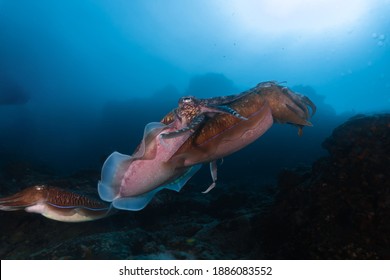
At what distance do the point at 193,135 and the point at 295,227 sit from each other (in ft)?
8.21

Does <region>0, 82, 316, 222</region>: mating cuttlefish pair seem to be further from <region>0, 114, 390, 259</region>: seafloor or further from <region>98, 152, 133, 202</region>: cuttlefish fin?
<region>0, 114, 390, 259</region>: seafloor

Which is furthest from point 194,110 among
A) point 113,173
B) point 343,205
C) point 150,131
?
point 343,205

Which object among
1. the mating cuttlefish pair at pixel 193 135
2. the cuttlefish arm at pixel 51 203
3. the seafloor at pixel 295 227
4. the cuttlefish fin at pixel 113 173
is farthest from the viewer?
the cuttlefish arm at pixel 51 203

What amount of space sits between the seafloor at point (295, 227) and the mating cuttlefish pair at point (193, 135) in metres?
1.34

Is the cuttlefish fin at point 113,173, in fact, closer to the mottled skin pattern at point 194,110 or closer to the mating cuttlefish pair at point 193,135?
the mating cuttlefish pair at point 193,135

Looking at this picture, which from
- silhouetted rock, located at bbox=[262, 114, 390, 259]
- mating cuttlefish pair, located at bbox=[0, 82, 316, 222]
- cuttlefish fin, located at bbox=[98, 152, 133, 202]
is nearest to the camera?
mating cuttlefish pair, located at bbox=[0, 82, 316, 222]

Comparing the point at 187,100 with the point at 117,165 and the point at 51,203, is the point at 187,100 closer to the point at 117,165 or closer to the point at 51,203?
the point at 117,165

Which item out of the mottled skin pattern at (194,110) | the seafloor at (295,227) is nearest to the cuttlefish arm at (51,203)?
the seafloor at (295,227)

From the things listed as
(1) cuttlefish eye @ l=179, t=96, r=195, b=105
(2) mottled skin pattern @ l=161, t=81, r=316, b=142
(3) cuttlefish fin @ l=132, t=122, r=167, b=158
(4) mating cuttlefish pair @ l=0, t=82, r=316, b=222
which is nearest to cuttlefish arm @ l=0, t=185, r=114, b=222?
(4) mating cuttlefish pair @ l=0, t=82, r=316, b=222

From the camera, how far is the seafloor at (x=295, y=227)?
362 centimetres

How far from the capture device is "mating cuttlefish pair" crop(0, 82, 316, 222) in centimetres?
305

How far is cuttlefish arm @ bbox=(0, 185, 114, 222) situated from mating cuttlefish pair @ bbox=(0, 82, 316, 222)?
4.87 ft
